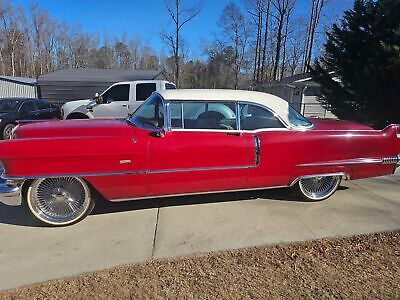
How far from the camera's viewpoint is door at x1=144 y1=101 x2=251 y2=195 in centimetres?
362

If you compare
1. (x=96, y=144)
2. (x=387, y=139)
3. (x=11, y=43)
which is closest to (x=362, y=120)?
(x=387, y=139)

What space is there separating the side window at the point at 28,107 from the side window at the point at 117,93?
344cm

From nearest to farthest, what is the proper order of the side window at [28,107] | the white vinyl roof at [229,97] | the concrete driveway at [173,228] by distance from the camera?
the concrete driveway at [173,228], the white vinyl roof at [229,97], the side window at [28,107]

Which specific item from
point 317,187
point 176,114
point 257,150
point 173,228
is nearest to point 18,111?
point 176,114

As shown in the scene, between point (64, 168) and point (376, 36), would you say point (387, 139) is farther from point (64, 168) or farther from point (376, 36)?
point (376, 36)

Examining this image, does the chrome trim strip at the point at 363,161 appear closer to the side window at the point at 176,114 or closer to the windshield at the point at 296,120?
the windshield at the point at 296,120

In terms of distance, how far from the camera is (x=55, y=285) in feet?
8.43

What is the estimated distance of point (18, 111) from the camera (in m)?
10.6

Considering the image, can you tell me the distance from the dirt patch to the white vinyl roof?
1878 millimetres

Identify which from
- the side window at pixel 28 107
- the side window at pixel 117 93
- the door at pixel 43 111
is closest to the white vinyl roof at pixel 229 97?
A: the side window at pixel 117 93

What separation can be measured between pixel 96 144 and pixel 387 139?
4.05 m

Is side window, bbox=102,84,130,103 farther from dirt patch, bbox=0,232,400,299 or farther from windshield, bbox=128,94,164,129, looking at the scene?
dirt patch, bbox=0,232,400,299

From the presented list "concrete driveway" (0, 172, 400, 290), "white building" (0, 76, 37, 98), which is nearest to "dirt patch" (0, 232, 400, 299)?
"concrete driveway" (0, 172, 400, 290)

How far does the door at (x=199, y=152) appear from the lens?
362 centimetres
